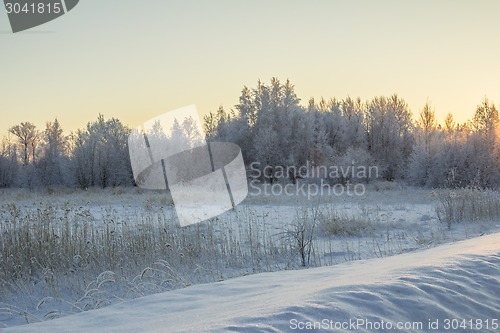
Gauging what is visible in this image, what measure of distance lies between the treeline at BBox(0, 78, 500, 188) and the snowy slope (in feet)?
78.9

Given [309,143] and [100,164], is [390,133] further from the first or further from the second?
[100,164]

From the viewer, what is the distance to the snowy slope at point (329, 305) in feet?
8.55

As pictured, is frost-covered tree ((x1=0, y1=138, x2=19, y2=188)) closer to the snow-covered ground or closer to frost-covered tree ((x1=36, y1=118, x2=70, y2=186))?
frost-covered tree ((x1=36, y1=118, x2=70, y2=186))

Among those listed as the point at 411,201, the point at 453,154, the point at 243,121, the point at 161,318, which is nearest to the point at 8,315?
the point at 161,318

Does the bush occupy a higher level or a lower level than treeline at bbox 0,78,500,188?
lower

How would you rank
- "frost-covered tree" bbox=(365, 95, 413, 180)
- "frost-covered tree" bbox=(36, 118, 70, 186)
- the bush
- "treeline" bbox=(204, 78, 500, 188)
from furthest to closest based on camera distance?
"frost-covered tree" bbox=(36, 118, 70, 186)
"frost-covered tree" bbox=(365, 95, 413, 180)
"treeline" bbox=(204, 78, 500, 188)
the bush

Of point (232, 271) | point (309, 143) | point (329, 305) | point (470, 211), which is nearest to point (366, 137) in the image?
point (309, 143)

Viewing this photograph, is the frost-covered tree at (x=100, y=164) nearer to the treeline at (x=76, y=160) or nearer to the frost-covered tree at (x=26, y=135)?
the treeline at (x=76, y=160)

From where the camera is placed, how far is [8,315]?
216 inches

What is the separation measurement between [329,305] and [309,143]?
32.3 metres

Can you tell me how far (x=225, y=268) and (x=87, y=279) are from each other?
7.00 feet

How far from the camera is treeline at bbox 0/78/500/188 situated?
27.9 meters

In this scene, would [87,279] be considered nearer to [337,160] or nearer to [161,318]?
[161,318]

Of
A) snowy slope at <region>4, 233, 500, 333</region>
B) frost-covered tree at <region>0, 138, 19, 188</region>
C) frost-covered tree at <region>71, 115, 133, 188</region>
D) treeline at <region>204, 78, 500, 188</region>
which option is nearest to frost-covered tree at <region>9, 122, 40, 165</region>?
frost-covered tree at <region>0, 138, 19, 188</region>
